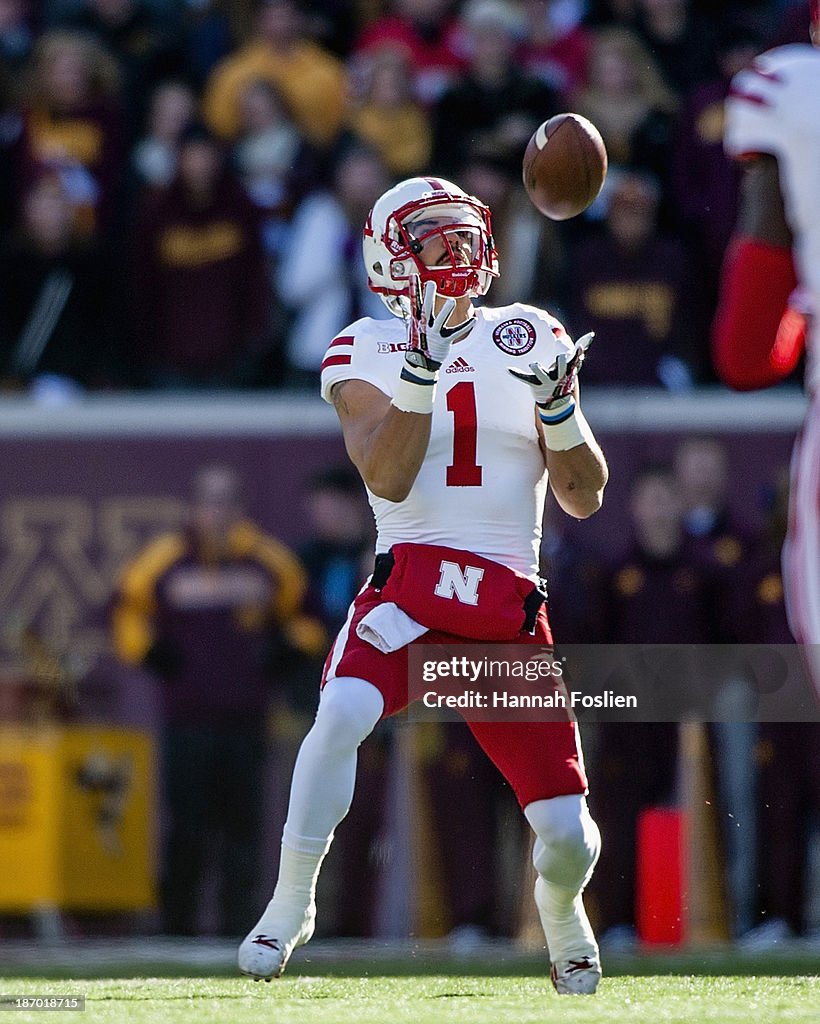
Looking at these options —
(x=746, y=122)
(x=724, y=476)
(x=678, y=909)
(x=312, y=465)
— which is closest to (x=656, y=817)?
(x=678, y=909)

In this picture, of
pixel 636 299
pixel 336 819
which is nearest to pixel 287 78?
pixel 636 299

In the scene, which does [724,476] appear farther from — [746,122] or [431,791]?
[746,122]

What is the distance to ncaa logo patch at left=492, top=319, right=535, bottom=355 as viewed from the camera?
4.46m

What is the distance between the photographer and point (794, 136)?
2.93 m

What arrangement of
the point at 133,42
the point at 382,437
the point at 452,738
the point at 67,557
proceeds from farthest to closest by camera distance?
the point at 133,42, the point at 67,557, the point at 452,738, the point at 382,437

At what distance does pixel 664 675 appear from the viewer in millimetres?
6777

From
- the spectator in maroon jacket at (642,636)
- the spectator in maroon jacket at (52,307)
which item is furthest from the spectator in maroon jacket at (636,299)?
the spectator in maroon jacket at (52,307)

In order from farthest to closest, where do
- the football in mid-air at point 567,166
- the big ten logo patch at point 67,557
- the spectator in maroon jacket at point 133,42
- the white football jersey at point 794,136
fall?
1. the spectator in maroon jacket at point 133,42
2. the big ten logo patch at point 67,557
3. the football in mid-air at point 567,166
4. the white football jersey at point 794,136

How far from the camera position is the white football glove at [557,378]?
13.3 feet

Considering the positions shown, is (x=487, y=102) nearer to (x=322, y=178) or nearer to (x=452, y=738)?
(x=322, y=178)

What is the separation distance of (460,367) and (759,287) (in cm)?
156

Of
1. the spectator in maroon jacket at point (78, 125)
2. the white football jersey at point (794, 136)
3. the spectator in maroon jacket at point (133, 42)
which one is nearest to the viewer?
the white football jersey at point (794, 136)

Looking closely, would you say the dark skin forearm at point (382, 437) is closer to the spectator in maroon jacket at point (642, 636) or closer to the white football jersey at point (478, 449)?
the white football jersey at point (478, 449)

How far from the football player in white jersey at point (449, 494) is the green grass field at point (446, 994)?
0.17m
